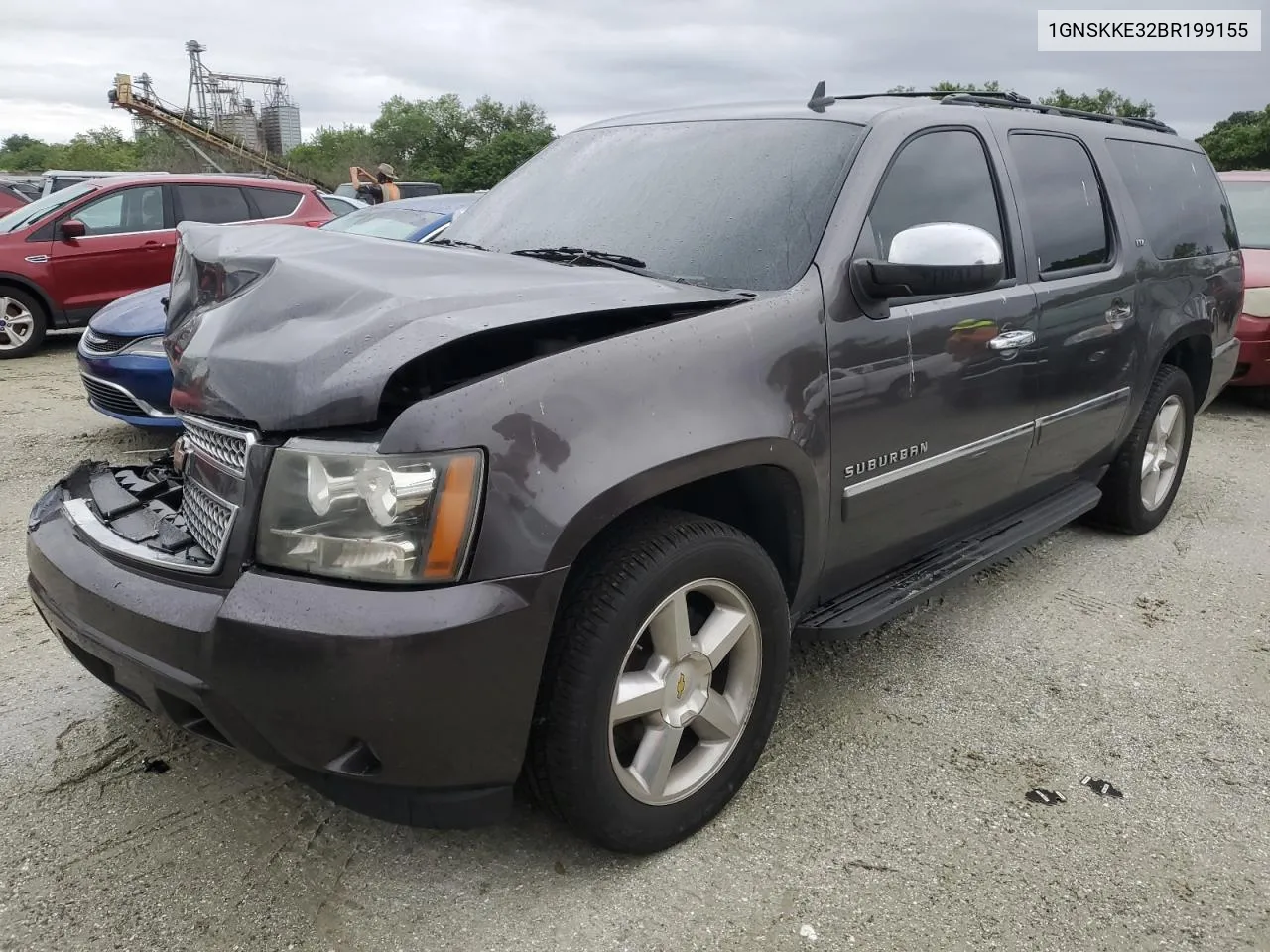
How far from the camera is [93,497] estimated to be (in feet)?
8.25

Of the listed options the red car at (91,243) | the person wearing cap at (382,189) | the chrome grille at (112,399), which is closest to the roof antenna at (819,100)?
the chrome grille at (112,399)

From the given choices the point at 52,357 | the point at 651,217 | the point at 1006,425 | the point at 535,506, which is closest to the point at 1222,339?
the point at 1006,425

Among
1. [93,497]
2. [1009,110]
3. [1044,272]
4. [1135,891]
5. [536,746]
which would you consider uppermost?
[1009,110]

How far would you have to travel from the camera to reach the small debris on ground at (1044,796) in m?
2.56

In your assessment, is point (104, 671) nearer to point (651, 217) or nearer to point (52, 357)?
point (651, 217)

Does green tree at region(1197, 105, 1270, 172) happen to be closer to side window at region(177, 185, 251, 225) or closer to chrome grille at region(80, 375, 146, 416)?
side window at region(177, 185, 251, 225)

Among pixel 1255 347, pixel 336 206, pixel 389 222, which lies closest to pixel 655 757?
pixel 389 222

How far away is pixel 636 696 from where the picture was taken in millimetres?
2146

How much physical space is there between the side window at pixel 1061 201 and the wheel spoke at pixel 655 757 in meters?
2.15

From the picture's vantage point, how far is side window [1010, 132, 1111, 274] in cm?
342

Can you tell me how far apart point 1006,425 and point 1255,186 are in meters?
7.04

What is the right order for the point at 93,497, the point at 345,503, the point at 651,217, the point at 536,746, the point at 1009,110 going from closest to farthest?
the point at 345,503, the point at 536,746, the point at 93,497, the point at 651,217, the point at 1009,110

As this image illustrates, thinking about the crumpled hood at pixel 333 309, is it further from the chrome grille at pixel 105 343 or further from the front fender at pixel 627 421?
the chrome grille at pixel 105 343

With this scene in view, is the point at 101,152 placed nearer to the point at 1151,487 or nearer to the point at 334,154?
the point at 334,154
